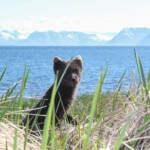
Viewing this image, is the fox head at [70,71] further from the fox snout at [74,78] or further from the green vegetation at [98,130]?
the green vegetation at [98,130]

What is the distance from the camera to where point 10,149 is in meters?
2.39

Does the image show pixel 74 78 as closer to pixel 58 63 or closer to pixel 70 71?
pixel 70 71

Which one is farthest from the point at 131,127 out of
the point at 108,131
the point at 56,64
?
the point at 56,64

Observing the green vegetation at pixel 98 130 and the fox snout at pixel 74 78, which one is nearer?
the green vegetation at pixel 98 130

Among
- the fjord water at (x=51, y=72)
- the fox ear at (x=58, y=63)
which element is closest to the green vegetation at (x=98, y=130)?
the fjord water at (x=51, y=72)

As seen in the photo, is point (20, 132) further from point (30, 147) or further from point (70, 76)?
point (70, 76)

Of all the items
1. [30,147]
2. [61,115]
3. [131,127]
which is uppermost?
[131,127]

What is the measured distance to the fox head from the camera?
6285mm

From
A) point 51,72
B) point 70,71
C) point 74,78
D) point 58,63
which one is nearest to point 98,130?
point 74,78

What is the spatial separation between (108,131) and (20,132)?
0.94 metres

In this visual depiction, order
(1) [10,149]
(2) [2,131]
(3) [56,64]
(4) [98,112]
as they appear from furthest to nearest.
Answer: (3) [56,64]
(4) [98,112]
(2) [2,131]
(1) [10,149]

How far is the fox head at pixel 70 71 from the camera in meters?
6.29

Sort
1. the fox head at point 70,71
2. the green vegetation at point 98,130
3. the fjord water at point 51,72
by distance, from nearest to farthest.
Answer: the green vegetation at point 98,130 < the fox head at point 70,71 < the fjord water at point 51,72

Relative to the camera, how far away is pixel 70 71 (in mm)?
6613
